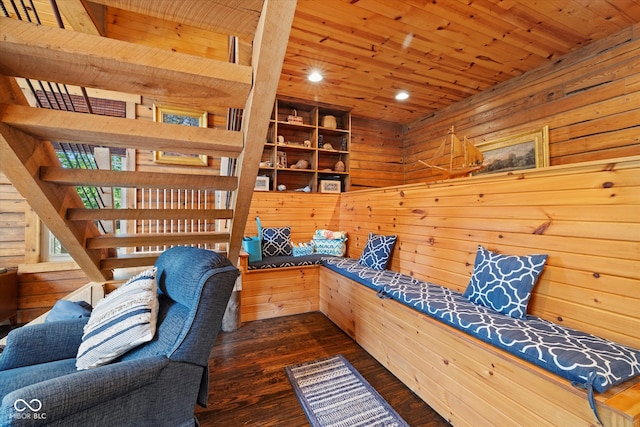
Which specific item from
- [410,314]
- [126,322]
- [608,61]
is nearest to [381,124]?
[608,61]

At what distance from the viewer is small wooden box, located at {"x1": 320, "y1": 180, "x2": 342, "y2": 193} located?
3.82 m

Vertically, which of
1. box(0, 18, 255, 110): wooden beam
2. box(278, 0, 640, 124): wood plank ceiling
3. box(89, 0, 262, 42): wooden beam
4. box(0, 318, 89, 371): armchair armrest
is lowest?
box(0, 318, 89, 371): armchair armrest

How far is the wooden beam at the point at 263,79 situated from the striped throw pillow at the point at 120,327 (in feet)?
2.50

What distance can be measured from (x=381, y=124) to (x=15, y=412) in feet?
15.3

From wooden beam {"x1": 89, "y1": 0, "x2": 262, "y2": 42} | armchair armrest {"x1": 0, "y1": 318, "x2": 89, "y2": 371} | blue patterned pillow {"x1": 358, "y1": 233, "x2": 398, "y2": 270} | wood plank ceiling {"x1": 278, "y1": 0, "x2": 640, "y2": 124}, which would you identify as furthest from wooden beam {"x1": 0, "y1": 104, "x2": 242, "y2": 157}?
blue patterned pillow {"x1": 358, "y1": 233, "x2": 398, "y2": 270}

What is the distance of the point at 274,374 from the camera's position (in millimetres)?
1854

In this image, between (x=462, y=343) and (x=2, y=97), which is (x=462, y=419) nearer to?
(x=462, y=343)

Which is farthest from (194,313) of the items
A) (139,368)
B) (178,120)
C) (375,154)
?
(375,154)

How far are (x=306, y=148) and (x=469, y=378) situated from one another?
3137 mm

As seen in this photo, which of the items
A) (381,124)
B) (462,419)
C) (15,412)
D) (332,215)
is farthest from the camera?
(381,124)

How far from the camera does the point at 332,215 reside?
373cm

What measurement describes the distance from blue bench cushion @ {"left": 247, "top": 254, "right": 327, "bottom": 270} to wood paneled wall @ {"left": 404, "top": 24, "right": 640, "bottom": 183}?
2.67m

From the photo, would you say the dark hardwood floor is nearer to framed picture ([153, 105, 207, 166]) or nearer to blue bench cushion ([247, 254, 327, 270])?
blue bench cushion ([247, 254, 327, 270])

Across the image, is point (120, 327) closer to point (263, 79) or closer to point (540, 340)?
point (263, 79)
